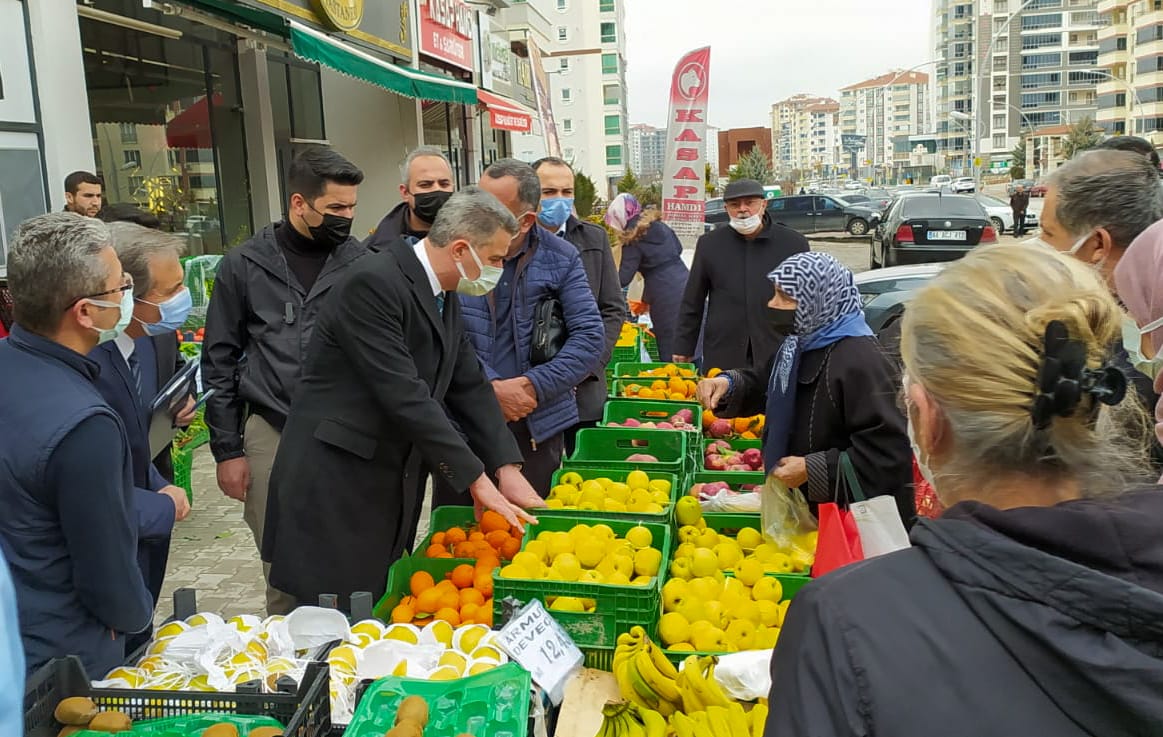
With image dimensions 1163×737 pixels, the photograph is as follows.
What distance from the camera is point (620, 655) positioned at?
2484 mm

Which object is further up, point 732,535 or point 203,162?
point 203,162

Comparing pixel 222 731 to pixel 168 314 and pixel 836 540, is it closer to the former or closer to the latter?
pixel 836 540

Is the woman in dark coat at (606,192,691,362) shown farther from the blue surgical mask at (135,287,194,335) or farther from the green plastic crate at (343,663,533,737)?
the green plastic crate at (343,663,533,737)

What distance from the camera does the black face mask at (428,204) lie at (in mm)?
4465

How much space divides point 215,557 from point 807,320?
4340mm

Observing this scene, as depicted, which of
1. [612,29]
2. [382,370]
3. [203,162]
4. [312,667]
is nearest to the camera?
[312,667]

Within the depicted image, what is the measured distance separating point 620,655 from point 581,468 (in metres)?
1.58

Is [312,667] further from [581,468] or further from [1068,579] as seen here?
[581,468]

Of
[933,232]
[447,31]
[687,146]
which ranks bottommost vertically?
[933,232]

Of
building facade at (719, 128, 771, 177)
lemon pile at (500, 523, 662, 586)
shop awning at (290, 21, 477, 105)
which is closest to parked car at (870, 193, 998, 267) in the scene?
shop awning at (290, 21, 477, 105)

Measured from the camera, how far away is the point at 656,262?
7.84m

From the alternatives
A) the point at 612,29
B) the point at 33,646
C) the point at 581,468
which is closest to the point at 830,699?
the point at 33,646

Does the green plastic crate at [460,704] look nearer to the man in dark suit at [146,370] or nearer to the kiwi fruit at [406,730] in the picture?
the kiwi fruit at [406,730]

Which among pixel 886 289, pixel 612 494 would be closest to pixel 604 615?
pixel 612 494
